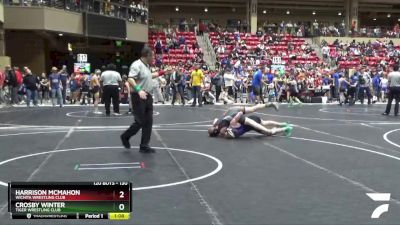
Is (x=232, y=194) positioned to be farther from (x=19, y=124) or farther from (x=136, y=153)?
(x=19, y=124)

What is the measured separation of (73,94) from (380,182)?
19188 millimetres

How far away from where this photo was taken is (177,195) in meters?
5.91

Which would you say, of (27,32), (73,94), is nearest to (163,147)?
(73,94)

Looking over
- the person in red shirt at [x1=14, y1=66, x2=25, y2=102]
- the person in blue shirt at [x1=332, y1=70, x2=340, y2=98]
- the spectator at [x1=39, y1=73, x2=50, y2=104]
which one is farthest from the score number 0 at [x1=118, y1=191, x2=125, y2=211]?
the person in blue shirt at [x1=332, y1=70, x2=340, y2=98]

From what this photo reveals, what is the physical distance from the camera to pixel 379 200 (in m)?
5.68

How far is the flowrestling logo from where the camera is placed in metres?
5.13

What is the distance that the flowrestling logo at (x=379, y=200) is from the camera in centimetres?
513

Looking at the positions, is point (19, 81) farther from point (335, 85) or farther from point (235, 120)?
point (335, 85)

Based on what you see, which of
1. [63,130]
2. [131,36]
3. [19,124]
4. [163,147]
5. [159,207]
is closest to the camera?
[159,207]

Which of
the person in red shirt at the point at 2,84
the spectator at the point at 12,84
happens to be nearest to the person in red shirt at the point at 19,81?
the spectator at the point at 12,84
